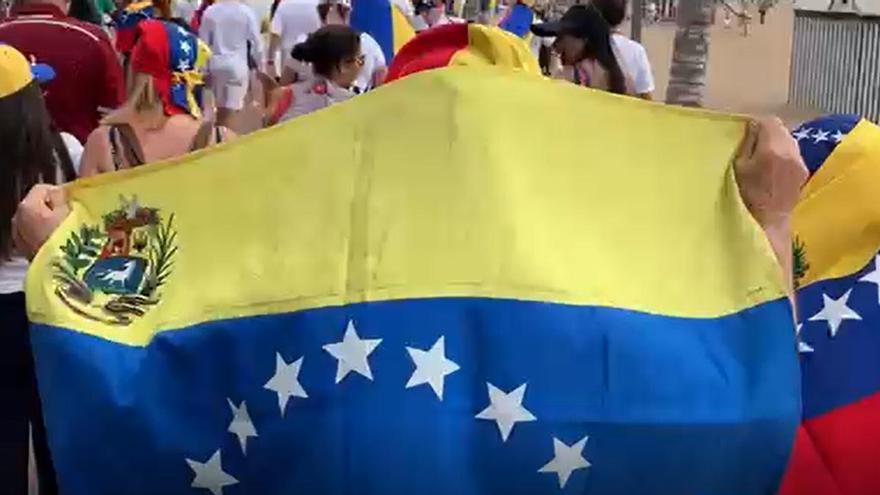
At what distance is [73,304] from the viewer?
3.20 m

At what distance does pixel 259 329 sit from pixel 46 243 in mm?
560

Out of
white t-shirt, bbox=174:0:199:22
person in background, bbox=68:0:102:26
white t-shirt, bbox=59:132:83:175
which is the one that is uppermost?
white t-shirt, bbox=59:132:83:175

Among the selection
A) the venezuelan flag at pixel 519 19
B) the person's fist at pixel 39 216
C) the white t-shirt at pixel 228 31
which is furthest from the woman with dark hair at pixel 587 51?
the venezuelan flag at pixel 519 19

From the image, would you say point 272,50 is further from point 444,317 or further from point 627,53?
point 444,317

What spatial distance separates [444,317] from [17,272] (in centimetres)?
129

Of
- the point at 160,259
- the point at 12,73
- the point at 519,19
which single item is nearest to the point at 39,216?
the point at 160,259

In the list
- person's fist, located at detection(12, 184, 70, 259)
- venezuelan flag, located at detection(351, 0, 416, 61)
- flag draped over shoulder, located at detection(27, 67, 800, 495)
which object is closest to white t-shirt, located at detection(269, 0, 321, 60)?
venezuelan flag, located at detection(351, 0, 416, 61)

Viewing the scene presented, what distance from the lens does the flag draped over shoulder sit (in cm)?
292

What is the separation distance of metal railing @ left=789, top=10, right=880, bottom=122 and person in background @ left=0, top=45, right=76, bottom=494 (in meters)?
13.4

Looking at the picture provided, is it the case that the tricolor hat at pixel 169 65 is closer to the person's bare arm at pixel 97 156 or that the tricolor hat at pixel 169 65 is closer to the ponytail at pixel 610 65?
the person's bare arm at pixel 97 156

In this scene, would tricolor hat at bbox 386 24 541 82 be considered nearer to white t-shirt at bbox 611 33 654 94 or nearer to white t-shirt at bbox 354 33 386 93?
white t-shirt at bbox 354 33 386 93

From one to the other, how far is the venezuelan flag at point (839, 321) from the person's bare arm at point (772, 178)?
1.86 feet

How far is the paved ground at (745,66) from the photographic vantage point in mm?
19016

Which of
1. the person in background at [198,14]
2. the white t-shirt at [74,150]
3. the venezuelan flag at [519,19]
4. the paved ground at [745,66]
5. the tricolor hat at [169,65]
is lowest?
the paved ground at [745,66]
